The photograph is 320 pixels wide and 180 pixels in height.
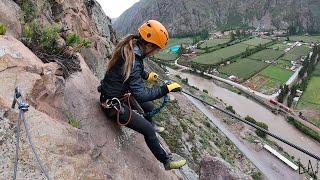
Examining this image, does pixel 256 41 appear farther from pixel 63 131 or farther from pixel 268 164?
pixel 63 131

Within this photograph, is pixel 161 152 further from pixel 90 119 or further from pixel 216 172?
pixel 216 172

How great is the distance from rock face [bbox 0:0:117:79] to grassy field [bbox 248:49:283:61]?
127546 mm

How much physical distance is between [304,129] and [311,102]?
69.5 ft

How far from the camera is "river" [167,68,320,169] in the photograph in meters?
67.9

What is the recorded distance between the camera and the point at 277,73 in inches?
4970

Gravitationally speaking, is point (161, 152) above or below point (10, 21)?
below

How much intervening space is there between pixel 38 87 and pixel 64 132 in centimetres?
131

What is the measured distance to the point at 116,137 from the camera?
1017cm

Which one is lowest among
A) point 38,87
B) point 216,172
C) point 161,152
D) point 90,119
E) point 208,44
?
point 208,44

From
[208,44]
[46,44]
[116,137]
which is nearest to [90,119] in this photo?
[116,137]

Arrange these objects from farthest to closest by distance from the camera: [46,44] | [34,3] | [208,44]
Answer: [208,44], [34,3], [46,44]

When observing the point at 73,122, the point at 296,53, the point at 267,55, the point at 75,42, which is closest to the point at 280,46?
the point at 296,53

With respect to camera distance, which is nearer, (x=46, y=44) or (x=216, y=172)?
(x=46, y=44)

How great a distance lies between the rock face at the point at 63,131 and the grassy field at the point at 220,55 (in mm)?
131199
